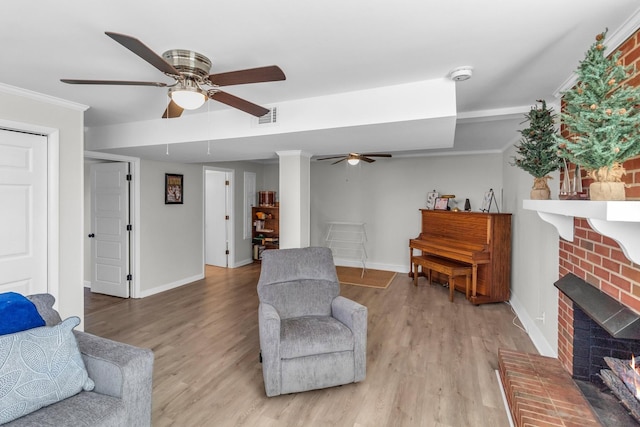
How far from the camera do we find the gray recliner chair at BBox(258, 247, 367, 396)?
223 centimetres

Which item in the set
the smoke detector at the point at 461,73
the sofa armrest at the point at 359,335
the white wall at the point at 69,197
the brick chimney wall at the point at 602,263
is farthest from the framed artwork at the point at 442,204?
the white wall at the point at 69,197

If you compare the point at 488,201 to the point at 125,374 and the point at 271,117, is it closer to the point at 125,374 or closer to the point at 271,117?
the point at 271,117

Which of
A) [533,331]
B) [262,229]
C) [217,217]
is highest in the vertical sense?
[217,217]

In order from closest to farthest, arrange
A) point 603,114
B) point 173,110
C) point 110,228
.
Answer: point 603,114, point 173,110, point 110,228

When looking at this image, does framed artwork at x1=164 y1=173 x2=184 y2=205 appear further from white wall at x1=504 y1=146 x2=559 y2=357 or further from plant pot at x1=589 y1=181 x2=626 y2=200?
plant pot at x1=589 y1=181 x2=626 y2=200

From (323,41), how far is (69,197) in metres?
2.71

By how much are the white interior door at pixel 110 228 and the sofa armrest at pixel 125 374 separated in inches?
131

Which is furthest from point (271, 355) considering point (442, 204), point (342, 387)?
point (442, 204)

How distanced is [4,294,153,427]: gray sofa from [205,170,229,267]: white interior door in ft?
15.5

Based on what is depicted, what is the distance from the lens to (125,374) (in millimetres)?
1524

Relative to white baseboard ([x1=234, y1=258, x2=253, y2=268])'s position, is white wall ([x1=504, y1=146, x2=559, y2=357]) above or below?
above

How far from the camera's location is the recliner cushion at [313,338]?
87.8 inches

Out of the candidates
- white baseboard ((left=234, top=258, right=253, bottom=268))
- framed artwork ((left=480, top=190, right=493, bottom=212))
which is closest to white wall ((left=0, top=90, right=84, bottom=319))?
white baseboard ((left=234, top=258, right=253, bottom=268))

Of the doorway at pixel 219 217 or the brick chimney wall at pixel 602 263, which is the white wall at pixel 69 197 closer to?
the doorway at pixel 219 217
